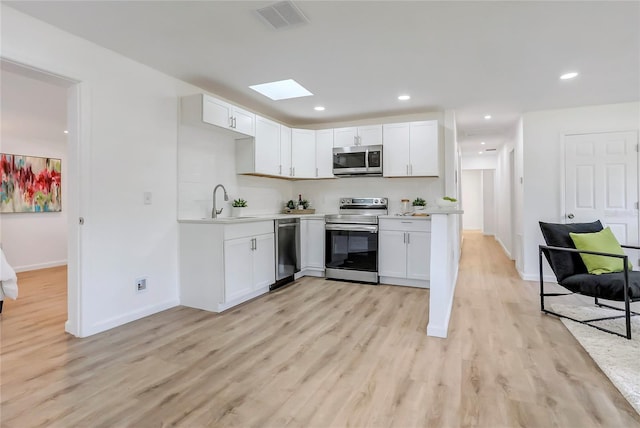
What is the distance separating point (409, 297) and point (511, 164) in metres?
4.01

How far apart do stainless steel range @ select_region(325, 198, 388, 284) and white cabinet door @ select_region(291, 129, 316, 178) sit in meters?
0.86

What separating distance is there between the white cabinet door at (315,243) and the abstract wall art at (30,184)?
445 centimetres

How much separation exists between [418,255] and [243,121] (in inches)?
107

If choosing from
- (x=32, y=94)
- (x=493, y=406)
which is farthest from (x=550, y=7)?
(x=32, y=94)

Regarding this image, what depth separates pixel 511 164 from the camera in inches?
245

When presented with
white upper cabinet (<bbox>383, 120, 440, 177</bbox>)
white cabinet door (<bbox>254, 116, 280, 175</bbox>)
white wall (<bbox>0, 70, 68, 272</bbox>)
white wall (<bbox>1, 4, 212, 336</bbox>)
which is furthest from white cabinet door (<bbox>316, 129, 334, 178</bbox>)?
white wall (<bbox>0, 70, 68, 272</bbox>)

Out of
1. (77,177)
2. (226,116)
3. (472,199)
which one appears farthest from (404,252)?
(472,199)

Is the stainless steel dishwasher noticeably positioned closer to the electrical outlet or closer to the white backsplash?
the white backsplash

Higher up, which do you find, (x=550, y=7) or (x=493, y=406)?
(x=550, y=7)

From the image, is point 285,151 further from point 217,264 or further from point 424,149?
point 217,264

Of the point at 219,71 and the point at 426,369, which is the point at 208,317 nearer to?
the point at 426,369

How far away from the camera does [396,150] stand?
15.2ft

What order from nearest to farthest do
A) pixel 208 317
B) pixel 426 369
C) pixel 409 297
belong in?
1. pixel 426 369
2. pixel 208 317
3. pixel 409 297

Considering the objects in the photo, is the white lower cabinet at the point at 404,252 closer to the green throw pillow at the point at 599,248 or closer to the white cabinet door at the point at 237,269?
the green throw pillow at the point at 599,248
